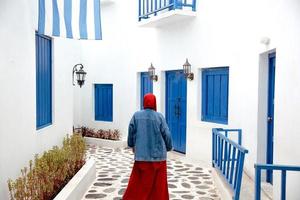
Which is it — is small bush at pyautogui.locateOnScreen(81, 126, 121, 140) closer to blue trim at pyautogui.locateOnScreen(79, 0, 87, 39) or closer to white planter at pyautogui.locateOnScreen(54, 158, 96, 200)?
→ white planter at pyautogui.locateOnScreen(54, 158, 96, 200)

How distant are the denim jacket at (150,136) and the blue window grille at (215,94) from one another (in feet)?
10.0

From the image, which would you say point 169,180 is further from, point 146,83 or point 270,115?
point 146,83

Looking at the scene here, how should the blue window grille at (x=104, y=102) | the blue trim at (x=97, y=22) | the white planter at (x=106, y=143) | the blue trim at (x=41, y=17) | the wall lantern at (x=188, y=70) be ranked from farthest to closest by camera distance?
the blue window grille at (x=104, y=102)
the white planter at (x=106, y=143)
the wall lantern at (x=188, y=70)
the blue trim at (x=97, y=22)
the blue trim at (x=41, y=17)

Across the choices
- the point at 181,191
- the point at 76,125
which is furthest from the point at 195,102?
the point at 76,125

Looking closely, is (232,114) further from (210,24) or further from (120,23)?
(120,23)

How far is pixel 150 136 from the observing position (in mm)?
5105

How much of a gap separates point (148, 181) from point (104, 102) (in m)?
7.31

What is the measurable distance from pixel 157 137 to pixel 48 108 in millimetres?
2668

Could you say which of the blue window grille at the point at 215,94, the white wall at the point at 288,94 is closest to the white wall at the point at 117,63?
the blue window grille at the point at 215,94

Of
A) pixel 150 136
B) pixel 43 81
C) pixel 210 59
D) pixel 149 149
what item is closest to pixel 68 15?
pixel 43 81

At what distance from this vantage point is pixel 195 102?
863 cm

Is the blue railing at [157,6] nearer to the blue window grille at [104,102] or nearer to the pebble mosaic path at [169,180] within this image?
the blue window grille at [104,102]

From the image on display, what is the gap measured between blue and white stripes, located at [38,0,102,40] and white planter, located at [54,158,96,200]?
232 centimetres

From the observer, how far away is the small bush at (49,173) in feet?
14.2
